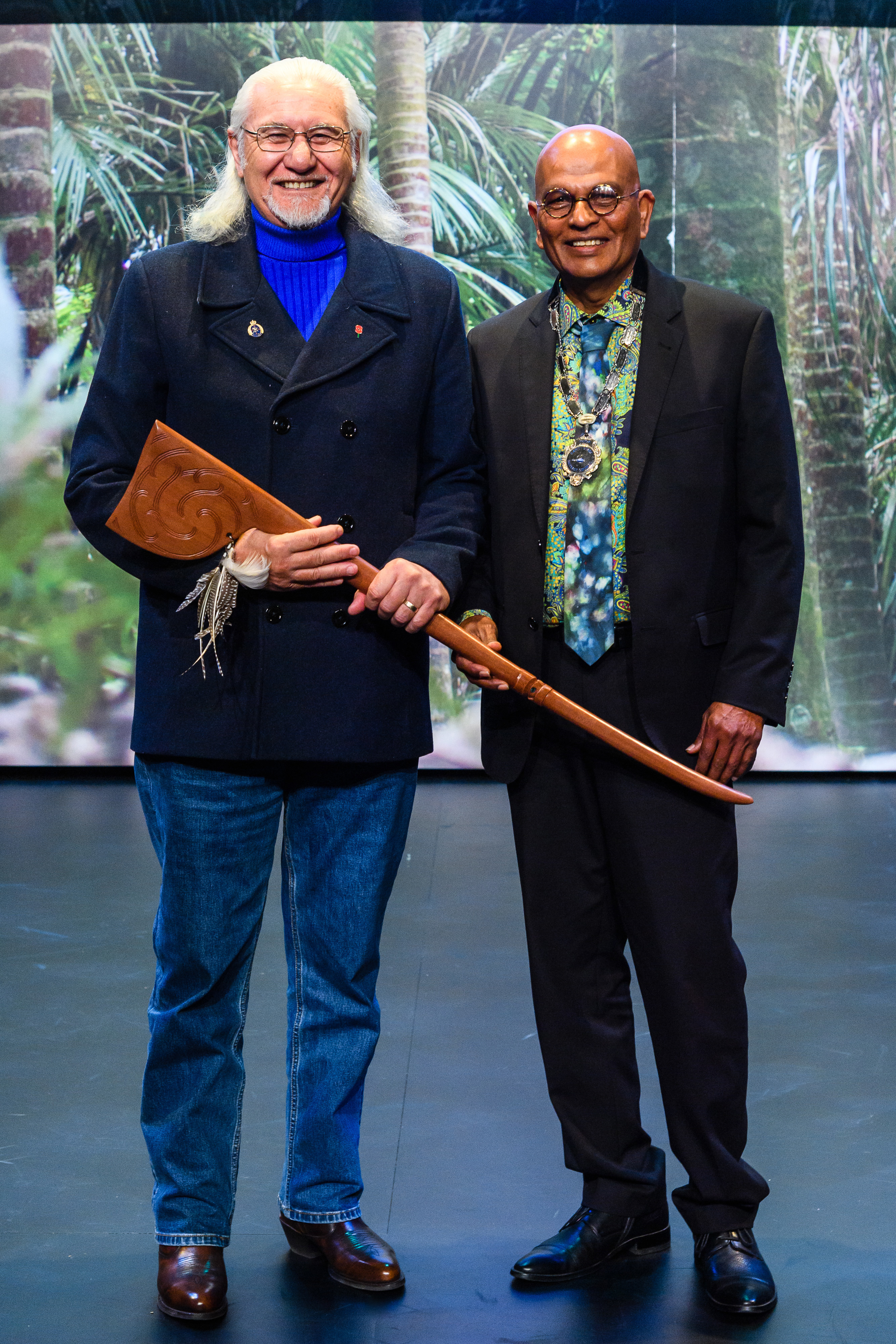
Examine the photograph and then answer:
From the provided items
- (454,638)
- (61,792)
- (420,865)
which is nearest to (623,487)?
(454,638)

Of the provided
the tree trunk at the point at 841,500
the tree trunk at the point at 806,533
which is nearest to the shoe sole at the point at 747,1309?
the tree trunk at the point at 806,533

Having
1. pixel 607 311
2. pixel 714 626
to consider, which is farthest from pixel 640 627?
pixel 607 311

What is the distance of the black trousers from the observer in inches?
83.7

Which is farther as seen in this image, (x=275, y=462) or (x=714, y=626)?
(x=714, y=626)

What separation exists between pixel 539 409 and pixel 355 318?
29 cm

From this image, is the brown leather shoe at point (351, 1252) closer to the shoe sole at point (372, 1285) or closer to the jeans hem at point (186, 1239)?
the shoe sole at point (372, 1285)

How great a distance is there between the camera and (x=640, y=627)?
6.93 feet

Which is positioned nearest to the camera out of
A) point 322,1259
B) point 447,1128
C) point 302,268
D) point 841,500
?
point 302,268

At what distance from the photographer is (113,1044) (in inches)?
124

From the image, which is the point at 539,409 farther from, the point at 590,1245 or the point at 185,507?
the point at 590,1245

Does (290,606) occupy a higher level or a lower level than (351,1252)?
higher

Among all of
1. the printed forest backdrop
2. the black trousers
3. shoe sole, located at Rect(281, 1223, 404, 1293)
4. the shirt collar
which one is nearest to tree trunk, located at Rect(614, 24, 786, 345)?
the printed forest backdrop

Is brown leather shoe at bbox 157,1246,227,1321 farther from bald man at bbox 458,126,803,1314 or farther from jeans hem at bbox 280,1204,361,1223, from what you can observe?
bald man at bbox 458,126,803,1314

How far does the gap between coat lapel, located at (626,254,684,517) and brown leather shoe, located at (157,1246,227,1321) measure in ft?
3.83
